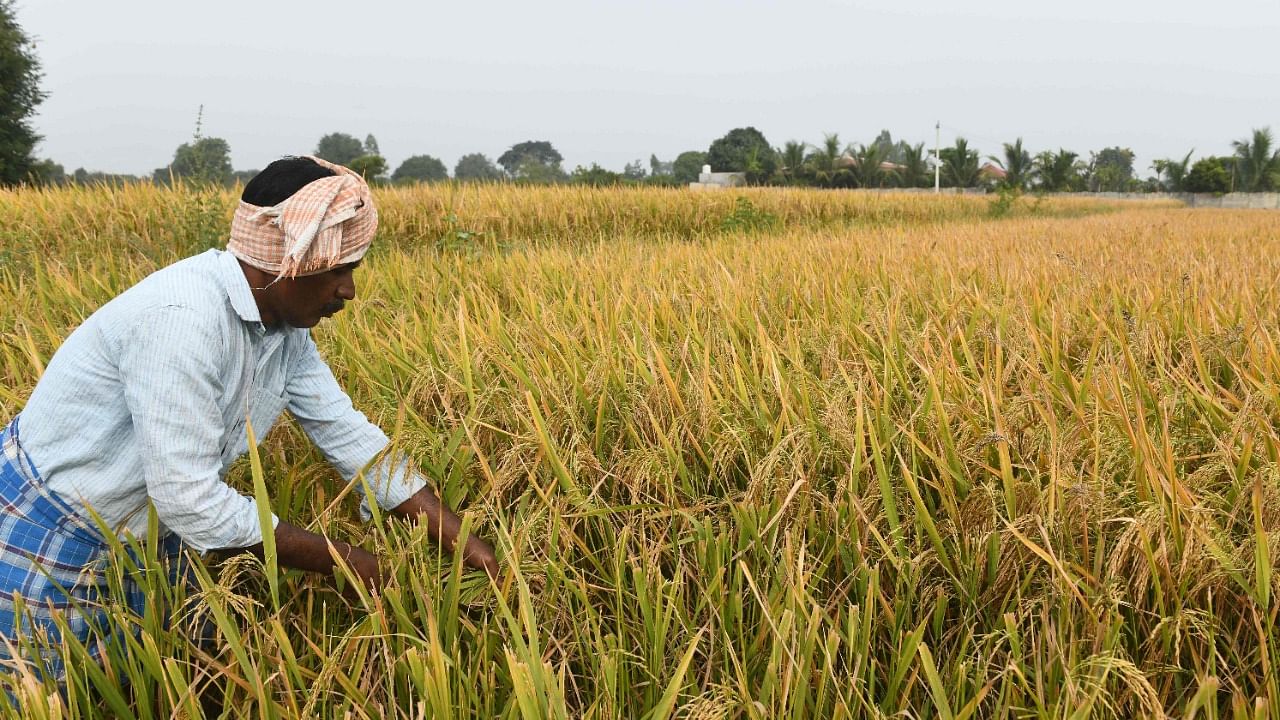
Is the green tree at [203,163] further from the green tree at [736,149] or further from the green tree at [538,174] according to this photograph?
the green tree at [736,149]

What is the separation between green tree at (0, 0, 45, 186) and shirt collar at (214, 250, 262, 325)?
19787 mm

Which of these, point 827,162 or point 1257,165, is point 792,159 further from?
point 1257,165

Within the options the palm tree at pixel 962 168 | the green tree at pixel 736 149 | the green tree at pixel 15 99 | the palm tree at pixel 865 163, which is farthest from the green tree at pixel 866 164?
the green tree at pixel 15 99

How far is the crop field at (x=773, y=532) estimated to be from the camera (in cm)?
92

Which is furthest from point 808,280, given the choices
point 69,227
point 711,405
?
point 69,227

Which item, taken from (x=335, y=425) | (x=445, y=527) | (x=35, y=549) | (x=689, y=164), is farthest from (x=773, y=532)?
(x=689, y=164)

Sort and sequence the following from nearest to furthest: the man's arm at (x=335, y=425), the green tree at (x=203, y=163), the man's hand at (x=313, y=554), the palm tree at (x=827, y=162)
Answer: the man's hand at (x=313, y=554) → the man's arm at (x=335, y=425) → the green tree at (x=203, y=163) → the palm tree at (x=827, y=162)

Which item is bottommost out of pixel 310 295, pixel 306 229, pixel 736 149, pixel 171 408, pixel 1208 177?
pixel 171 408

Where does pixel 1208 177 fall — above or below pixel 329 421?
above

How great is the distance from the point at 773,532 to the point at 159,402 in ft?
3.10

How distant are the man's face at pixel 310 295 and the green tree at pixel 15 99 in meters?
19.8

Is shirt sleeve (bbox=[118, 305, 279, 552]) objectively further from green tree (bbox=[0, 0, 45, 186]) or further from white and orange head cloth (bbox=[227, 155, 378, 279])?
green tree (bbox=[0, 0, 45, 186])

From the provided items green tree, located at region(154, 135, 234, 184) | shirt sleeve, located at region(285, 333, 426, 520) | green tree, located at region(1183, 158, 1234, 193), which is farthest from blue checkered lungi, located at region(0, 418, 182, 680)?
green tree, located at region(1183, 158, 1234, 193)

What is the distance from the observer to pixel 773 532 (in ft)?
4.01
